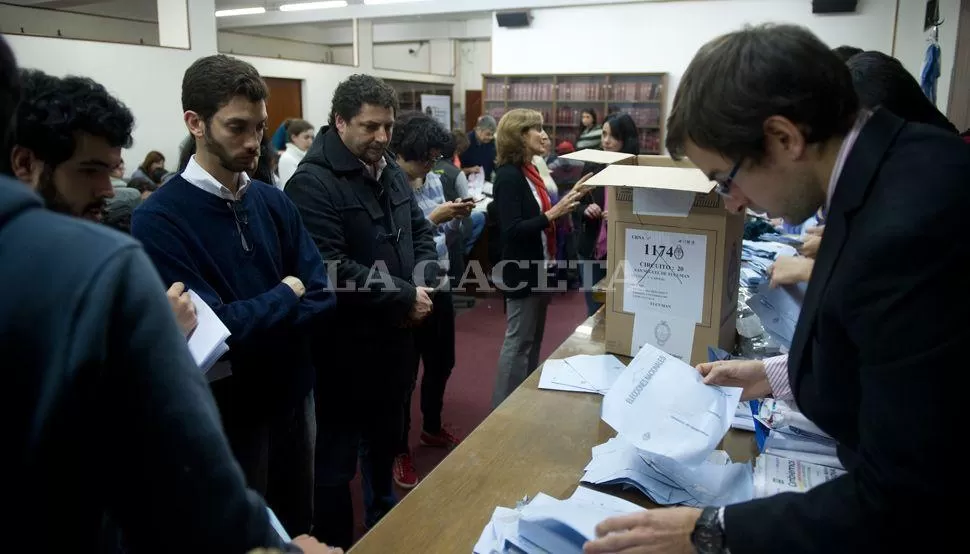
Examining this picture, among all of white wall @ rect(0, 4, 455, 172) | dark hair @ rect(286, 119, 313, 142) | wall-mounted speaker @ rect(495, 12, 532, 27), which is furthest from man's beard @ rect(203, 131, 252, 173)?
wall-mounted speaker @ rect(495, 12, 532, 27)

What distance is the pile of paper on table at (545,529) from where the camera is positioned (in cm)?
90

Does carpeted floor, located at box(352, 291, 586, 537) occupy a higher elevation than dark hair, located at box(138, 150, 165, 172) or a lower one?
lower

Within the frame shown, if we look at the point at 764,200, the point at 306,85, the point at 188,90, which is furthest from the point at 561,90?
the point at 764,200

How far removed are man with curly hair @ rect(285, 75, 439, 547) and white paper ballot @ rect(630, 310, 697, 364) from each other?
68cm

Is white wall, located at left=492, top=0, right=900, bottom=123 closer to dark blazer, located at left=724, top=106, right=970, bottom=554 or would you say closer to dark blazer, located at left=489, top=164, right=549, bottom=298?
dark blazer, located at left=489, top=164, right=549, bottom=298

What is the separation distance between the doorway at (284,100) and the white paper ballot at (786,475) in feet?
28.9

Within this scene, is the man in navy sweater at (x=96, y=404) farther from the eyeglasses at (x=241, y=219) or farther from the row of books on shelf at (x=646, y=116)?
the row of books on shelf at (x=646, y=116)

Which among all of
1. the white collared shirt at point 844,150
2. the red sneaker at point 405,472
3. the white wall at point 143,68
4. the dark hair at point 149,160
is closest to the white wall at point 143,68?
the white wall at point 143,68

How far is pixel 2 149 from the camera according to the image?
52cm

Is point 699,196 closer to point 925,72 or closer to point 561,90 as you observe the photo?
point 925,72

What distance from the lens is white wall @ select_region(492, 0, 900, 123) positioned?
7020 millimetres

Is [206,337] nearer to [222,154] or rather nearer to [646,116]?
[222,154]

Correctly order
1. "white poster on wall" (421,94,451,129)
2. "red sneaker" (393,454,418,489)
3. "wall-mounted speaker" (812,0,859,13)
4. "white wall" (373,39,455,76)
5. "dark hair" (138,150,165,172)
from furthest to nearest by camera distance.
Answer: "white wall" (373,39,455,76), "white poster on wall" (421,94,451,129), "wall-mounted speaker" (812,0,859,13), "dark hair" (138,150,165,172), "red sneaker" (393,454,418,489)

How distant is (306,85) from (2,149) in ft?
30.4
